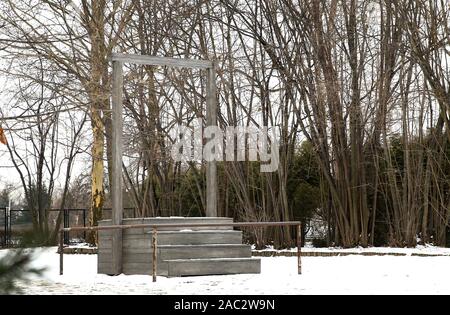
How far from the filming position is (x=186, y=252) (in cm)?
1016

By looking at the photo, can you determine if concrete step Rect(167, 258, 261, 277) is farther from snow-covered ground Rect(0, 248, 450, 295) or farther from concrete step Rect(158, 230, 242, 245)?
concrete step Rect(158, 230, 242, 245)

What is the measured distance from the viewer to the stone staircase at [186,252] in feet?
32.6

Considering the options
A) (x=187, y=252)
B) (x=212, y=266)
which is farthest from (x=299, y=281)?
(x=187, y=252)

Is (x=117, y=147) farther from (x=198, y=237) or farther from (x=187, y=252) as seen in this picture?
(x=187, y=252)

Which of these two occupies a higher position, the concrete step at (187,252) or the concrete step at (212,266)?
the concrete step at (187,252)

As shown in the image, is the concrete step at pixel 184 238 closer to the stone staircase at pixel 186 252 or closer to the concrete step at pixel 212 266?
the stone staircase at pixel 186 252

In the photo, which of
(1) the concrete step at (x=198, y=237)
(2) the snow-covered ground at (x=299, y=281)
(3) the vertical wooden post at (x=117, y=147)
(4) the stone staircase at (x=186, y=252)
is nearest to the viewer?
(2) the snow-covered ground at (x=299, y=281)

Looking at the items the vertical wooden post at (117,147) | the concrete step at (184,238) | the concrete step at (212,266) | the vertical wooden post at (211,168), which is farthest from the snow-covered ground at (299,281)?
the vertical wooden post at (211,168)

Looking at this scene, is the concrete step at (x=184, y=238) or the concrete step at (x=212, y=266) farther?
the concrete step at (x=184, y=238)

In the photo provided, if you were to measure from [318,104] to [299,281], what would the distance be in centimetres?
623
